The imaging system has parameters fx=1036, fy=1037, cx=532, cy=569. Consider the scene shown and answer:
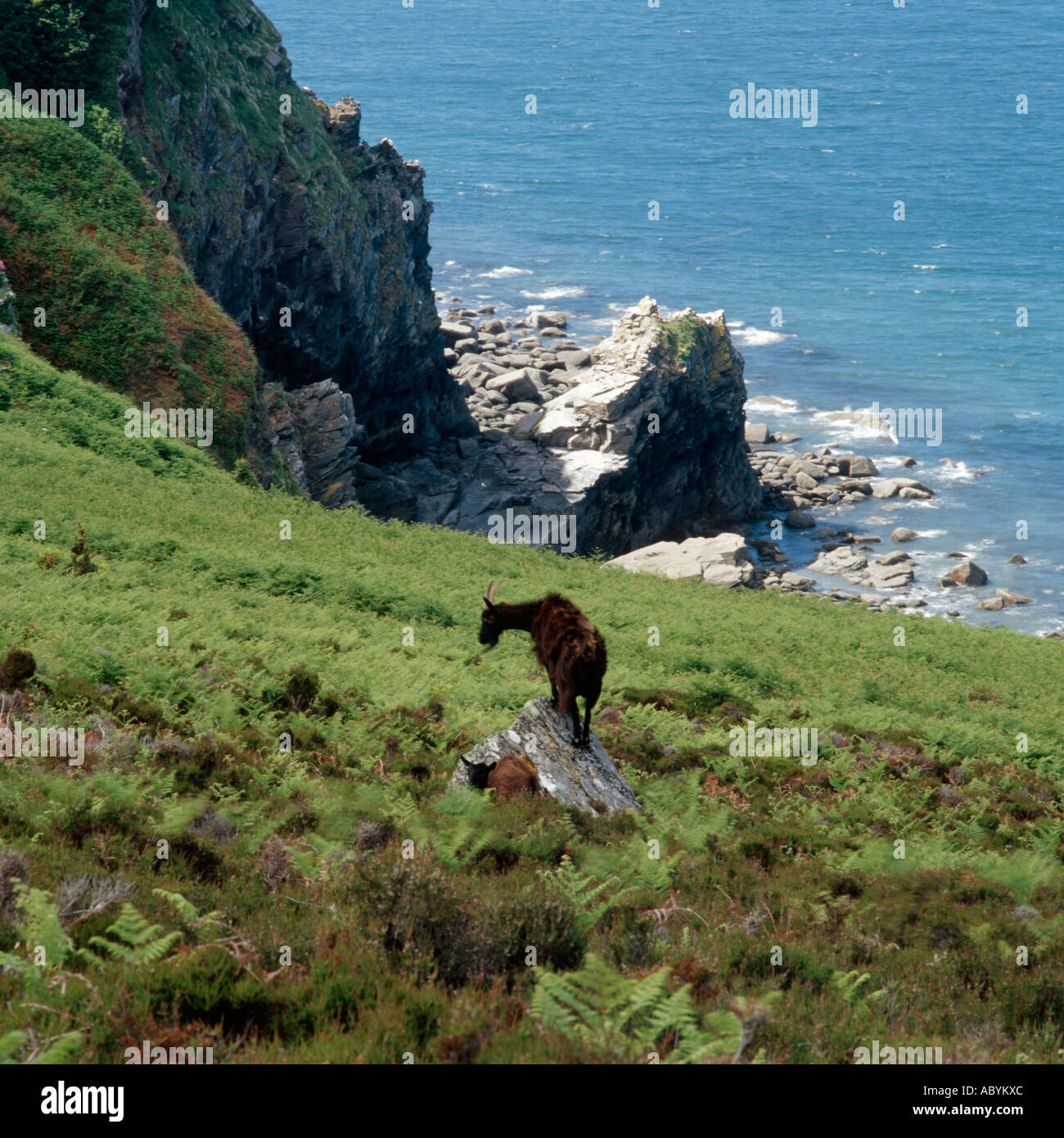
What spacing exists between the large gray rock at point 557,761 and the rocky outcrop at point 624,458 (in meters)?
50.8

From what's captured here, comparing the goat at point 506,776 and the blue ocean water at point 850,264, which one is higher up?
the blue ocean water at point 850,264

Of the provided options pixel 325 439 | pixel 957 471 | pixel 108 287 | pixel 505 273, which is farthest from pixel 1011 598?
pixel 505 273

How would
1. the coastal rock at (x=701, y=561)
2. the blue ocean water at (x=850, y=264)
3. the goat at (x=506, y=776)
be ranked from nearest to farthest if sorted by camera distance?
the goat at (x=506, y=776)
the coastal rock at (x=701, y=561)
the blue ocean water at (x=850, y=264)

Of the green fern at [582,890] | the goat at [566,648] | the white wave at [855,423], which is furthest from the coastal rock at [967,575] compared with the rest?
the green fern at [582,890]

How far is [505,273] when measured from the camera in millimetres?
129375

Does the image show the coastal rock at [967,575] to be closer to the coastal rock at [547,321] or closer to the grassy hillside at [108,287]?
the grassy hillside at [108,287]

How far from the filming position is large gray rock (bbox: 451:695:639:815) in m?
15.2

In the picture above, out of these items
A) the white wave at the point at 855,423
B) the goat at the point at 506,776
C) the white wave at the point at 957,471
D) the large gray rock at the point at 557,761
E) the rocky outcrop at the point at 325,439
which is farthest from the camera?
the white wave at the point at 855,423

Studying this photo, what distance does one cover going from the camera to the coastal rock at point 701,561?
182 ft

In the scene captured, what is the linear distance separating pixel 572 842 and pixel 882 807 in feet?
26.0

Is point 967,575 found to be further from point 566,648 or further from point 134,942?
point 134,942
